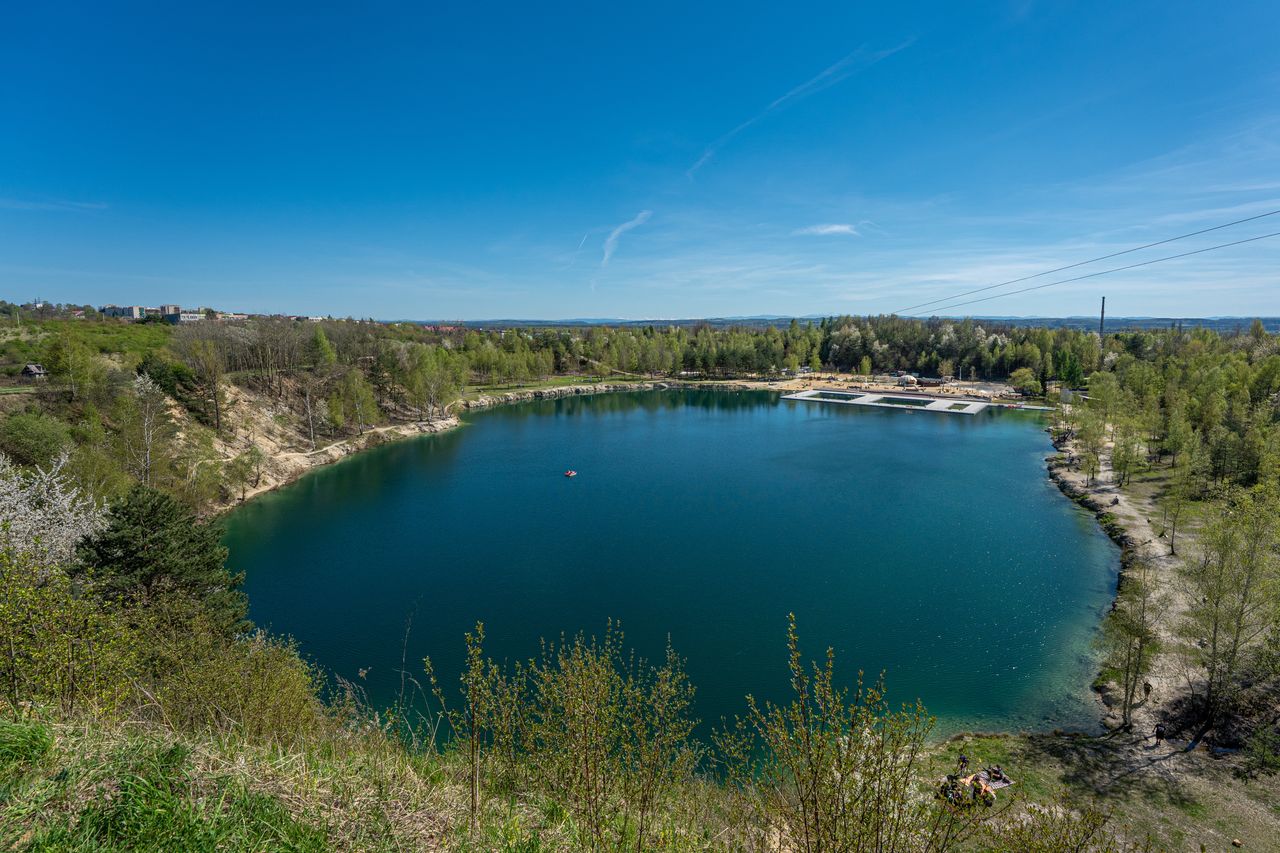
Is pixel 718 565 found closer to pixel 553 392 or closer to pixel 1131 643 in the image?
pixel 1131 643

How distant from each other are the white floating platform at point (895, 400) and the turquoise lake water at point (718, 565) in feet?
72.9

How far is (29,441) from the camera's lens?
69.5 ft

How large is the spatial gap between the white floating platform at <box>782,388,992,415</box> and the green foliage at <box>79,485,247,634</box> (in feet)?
224

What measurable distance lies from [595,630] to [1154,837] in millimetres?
13570

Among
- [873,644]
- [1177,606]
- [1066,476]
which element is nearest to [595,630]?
[873,644]

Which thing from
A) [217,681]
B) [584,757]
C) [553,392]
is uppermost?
[584,757]

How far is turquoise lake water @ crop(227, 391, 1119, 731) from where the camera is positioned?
56.2 feet

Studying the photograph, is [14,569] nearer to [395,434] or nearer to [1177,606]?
[1177,606]

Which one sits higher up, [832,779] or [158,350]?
[158,350]

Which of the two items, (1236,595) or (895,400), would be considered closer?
(1236,595)

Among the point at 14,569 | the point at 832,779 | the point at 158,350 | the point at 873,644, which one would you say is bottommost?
the point at 873,644

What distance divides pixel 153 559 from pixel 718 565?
1816 cm

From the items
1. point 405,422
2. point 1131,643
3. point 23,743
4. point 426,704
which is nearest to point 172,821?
point 23,743

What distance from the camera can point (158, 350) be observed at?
39.4 meters
